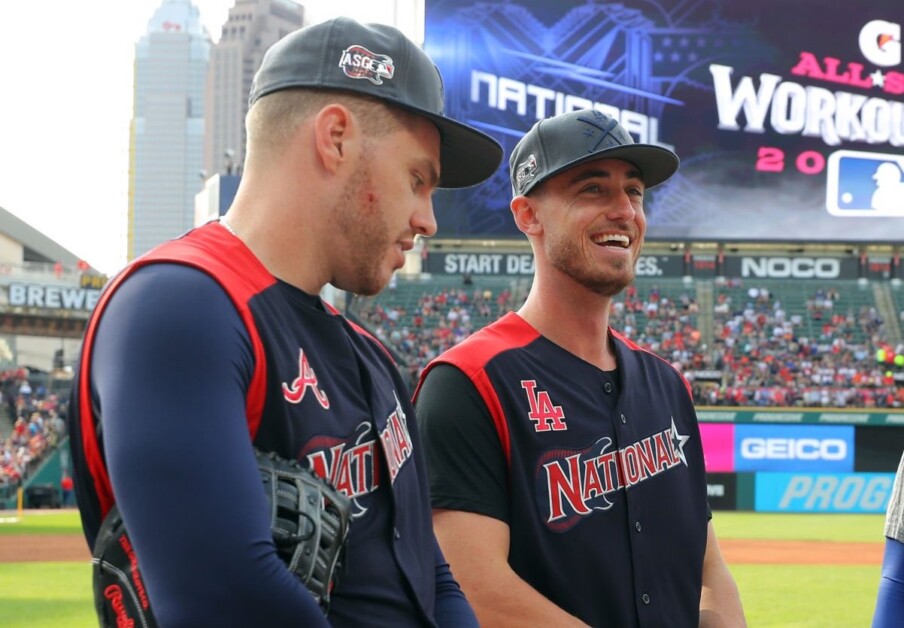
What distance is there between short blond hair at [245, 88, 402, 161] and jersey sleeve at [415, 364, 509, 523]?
3.27 ft

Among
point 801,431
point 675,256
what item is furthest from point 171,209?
point 801,431

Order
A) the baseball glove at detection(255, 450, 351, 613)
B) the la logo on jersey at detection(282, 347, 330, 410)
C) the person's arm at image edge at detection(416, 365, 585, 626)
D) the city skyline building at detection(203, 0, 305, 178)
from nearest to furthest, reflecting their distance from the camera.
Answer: the baseball glove at detection(255, 450, 351, 613) < the la logo on jersey at detection(282, 347, 330, 410) < the person's arm at image edge at detection(416, 365, 585, 626) < the city skyline building at detection(203, 0, 305, 178)

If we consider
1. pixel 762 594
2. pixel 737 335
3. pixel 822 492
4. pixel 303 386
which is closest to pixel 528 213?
pixel 303 386

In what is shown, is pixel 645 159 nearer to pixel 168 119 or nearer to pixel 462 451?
pixel 462 451

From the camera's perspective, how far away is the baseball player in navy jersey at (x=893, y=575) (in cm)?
280

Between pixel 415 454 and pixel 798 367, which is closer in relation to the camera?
pixel 415 454

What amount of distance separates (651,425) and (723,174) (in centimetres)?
2953

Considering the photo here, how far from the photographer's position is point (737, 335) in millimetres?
32562

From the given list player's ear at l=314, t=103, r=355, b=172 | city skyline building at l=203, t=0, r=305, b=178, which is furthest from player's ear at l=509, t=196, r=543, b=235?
city skyline building at l=203, t=0, r=305, b=178

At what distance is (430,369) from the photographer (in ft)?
9.14

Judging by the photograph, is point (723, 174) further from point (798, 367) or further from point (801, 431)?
point (801, 431)

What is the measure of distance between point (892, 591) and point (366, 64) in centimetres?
195

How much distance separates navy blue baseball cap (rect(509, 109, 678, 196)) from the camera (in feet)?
9.32

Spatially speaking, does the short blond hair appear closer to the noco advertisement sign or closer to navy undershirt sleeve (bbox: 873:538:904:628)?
navy undershirt sleeve (bbox: 873:538:904:628)
